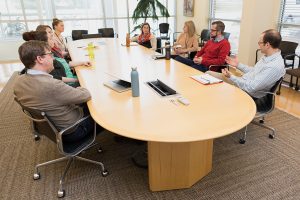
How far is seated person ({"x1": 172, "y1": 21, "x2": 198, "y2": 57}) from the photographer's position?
14.6ft

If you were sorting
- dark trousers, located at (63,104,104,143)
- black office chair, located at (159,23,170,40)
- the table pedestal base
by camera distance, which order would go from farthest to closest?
black office chair, located at (159,23,170,40)
dark trousers, located at (63,104,104,143)
the table pedestal base

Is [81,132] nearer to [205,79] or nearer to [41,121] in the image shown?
[41,121]

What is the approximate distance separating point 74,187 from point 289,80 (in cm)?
418

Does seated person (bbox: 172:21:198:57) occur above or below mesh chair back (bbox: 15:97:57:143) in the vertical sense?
above

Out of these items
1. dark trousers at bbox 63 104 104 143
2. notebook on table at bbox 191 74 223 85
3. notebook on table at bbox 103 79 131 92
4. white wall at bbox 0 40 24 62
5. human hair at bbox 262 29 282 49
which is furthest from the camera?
white wall at bbox 0 40 24 62

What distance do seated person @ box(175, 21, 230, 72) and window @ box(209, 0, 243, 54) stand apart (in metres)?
2.43

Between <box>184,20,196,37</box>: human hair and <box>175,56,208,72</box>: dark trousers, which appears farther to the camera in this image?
<box>184,20,196,37</box>: human hair

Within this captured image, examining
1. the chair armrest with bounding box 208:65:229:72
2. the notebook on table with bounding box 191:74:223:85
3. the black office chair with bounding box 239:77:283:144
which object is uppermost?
the notebook on table with bounding box 191:74:223:85

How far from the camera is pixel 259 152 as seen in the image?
8.34 feet

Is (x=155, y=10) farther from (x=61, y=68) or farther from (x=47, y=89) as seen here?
(x=47, y=89)

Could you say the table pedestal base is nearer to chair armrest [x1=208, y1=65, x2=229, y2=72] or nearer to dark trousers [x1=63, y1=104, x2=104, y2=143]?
dark trousers [x1=63, y1=104, x2=104, y2=143]

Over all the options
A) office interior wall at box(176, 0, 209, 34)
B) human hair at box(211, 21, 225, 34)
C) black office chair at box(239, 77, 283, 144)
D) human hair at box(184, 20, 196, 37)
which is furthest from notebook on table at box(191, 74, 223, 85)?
office interior wall at box(176, 0, 209, 34)

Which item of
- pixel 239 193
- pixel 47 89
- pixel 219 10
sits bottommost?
pixel 239 193

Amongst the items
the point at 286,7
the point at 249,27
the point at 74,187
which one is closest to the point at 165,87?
the point at 74,187
